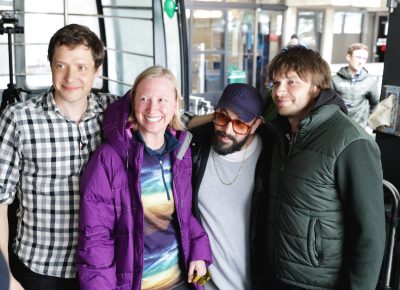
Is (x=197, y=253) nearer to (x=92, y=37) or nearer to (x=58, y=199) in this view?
(x=58, y=199)

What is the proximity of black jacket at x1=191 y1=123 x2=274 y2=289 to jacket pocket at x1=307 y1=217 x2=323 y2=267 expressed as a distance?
0.26 m

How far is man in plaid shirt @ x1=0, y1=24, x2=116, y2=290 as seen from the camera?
1.68 meters

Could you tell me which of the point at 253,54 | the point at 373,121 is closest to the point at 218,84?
the point at 253,54

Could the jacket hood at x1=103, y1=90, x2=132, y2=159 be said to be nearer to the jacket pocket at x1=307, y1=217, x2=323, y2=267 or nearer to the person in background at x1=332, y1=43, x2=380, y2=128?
the jacket pocket at x1=307, y1=217, x2=323, y2=267

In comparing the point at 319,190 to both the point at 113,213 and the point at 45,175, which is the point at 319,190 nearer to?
the point at 113,213

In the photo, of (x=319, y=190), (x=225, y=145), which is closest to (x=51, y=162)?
(x=225, y=145)

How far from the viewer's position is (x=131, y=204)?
5.56 feet

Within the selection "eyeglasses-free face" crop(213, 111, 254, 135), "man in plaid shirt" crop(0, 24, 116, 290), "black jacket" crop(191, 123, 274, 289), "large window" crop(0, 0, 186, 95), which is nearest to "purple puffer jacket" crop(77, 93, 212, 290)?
"man in plaid shirt" crop(0, 24, 116, 290)

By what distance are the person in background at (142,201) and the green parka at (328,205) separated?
36cm

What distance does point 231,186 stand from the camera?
1.94 m

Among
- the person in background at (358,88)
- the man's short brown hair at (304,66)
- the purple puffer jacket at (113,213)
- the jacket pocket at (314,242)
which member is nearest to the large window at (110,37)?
the person in background at (358,88)

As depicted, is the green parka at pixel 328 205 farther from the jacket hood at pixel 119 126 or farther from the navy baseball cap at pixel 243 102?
the jacket hood at pixel 119 126

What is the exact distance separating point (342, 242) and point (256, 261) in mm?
397

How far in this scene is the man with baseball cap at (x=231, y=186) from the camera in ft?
A: 6.33
